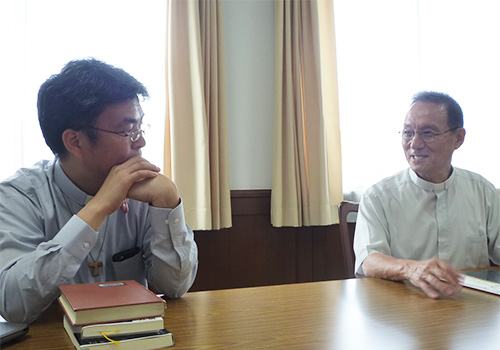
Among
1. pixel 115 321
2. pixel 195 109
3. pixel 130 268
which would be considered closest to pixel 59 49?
pixel 195 109

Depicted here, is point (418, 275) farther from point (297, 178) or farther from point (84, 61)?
point (297, 178)

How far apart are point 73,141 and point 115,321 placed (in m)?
0.79

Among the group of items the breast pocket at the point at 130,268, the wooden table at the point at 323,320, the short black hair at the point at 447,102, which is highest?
the short black hair at the point at 447,102

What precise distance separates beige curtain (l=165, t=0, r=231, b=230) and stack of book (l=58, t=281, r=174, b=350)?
6.29ft

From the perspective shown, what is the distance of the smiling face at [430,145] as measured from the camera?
2.23 metres

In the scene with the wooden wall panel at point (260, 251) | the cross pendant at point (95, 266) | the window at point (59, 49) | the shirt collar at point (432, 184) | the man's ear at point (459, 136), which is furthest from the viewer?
the wooden wall panel at point (260, 251)

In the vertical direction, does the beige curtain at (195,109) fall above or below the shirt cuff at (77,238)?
above

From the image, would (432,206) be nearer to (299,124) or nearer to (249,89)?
(299,124)

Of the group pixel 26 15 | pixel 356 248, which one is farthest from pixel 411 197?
pixel 26 15

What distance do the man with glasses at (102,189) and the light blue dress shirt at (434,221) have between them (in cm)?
95

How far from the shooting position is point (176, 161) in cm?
292

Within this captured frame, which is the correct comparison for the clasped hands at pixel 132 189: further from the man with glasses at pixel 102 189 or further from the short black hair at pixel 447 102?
the short black hair at pixel 447 102

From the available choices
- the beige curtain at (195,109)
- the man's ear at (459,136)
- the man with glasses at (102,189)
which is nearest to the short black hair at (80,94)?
the man with glasses at (102,189)

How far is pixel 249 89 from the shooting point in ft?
10.8
